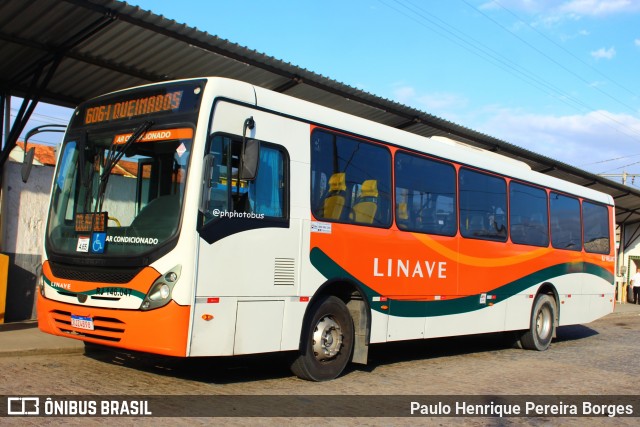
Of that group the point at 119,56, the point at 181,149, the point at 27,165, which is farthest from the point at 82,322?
the point at 119,56

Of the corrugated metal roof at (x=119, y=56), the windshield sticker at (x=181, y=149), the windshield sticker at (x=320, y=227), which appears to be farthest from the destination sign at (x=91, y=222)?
the corrugated metal roof at (x=119, y=56)

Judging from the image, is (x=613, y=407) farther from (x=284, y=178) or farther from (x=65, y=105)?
(x=65, y=105)

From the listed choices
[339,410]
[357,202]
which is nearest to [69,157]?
[357,202]

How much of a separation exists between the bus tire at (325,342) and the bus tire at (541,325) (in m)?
5.84

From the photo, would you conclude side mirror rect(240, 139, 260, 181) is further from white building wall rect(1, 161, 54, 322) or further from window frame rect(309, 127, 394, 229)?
white building wall rect(1, 161, 54, 322)

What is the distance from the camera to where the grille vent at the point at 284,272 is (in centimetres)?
763

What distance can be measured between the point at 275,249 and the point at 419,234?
3081mm

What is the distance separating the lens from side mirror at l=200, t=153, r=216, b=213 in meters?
6.86

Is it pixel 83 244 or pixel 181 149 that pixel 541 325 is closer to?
pixel 181 149

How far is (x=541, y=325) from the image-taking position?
530 inches

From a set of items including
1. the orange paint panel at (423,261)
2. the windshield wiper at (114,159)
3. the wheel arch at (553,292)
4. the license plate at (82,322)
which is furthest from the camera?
the wheel arch at (553,292)

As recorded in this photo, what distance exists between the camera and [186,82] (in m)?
7.25

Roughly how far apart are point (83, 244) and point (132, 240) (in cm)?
75

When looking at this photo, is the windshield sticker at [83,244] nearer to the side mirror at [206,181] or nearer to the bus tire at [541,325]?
the side mirror at [206,181]
